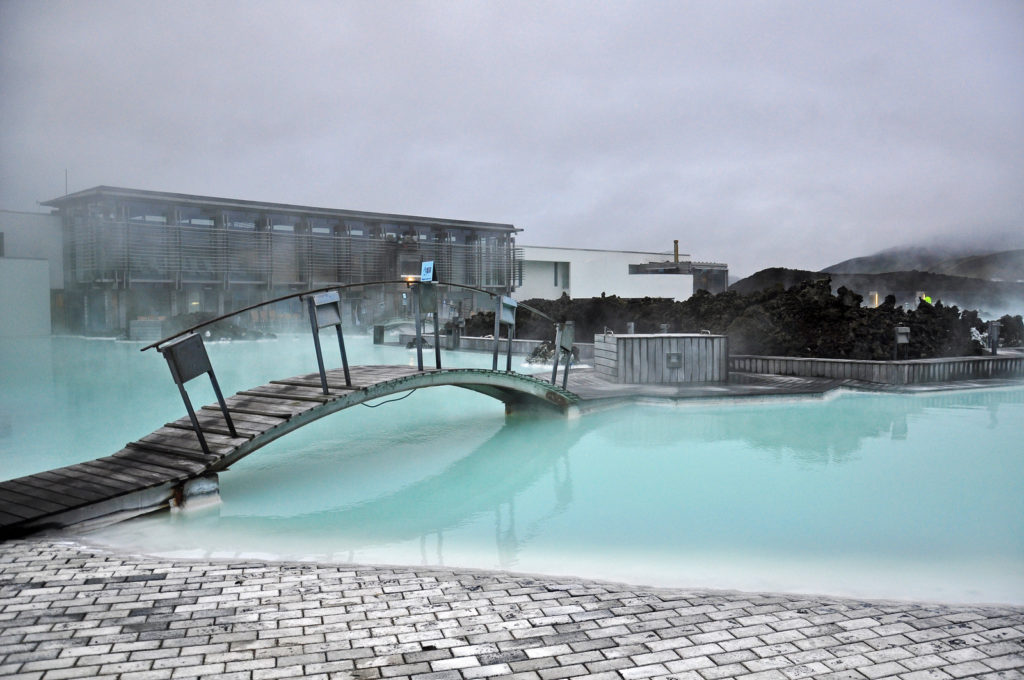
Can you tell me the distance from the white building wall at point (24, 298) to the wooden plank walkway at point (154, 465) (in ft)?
98.9

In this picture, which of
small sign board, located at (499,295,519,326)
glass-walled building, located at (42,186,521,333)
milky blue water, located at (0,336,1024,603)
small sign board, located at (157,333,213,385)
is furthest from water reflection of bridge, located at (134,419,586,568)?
glass-walled building, located at (42,186,521,333)

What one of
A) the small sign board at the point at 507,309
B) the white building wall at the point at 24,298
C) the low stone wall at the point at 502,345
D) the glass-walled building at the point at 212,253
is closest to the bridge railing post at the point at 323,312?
the small sign board at the point at 507,309

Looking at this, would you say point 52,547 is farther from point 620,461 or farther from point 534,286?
point 534,286

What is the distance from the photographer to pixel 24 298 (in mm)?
31828

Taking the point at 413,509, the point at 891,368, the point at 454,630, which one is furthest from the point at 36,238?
the point at 454,630

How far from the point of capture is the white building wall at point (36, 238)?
31.7 meters

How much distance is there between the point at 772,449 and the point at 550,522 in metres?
4.01

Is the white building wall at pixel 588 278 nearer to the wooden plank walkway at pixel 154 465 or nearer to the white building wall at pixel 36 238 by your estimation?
the white building wall at pixel 36 238

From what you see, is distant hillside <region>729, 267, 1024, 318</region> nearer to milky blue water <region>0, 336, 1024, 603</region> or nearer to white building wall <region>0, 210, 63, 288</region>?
milky blue water <region>0, 336, 1024, 603</region>

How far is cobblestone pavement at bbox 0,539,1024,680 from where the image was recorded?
2.69 m

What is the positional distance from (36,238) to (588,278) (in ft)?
97.1

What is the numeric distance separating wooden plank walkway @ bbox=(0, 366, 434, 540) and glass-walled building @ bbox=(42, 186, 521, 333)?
27.5 metres

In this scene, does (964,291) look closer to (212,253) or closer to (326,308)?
(212,253)

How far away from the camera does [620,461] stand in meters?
8.15
